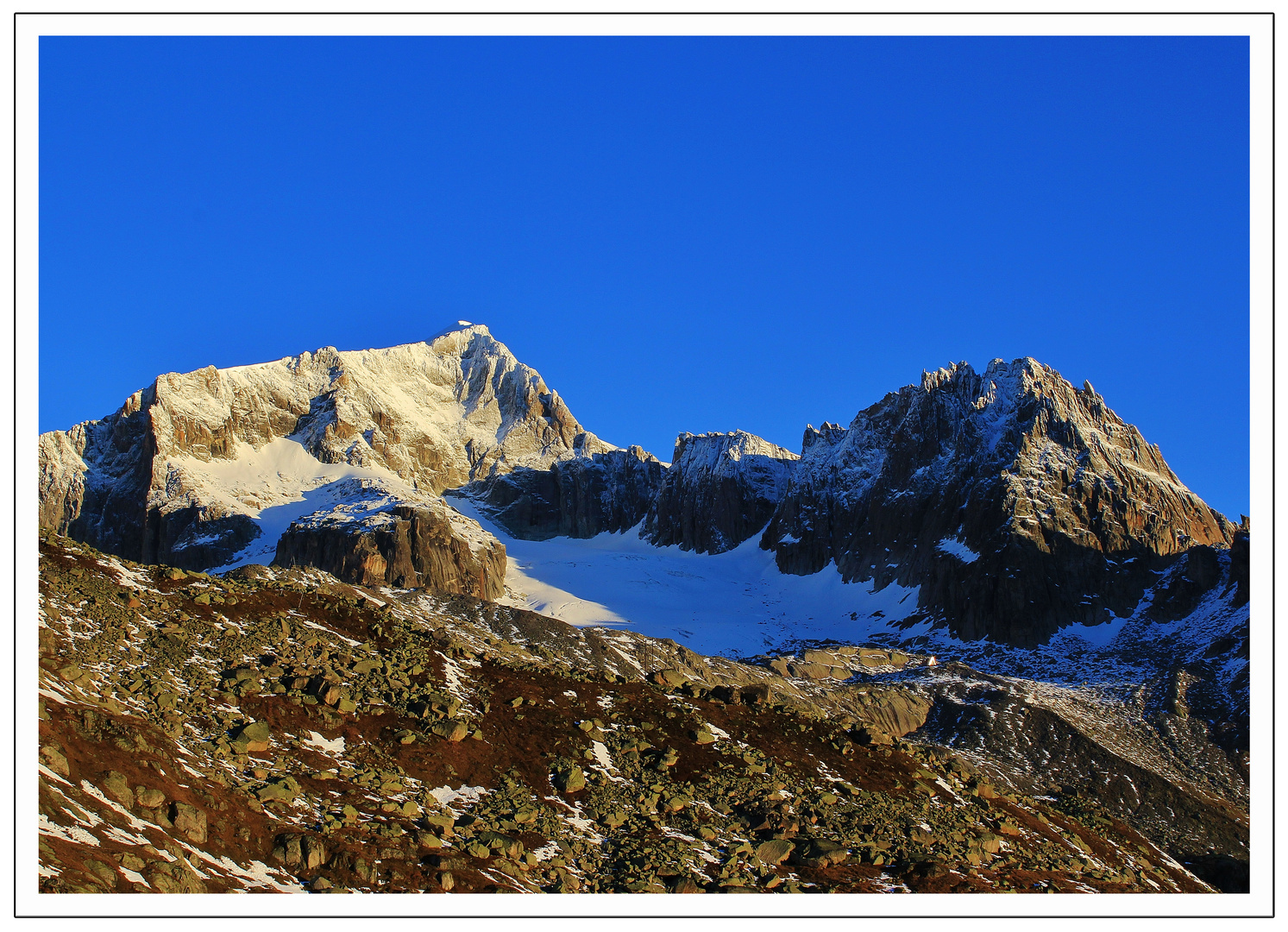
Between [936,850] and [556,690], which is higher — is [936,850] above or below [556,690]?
below

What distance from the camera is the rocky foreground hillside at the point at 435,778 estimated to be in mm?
27562

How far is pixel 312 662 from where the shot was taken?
139ft

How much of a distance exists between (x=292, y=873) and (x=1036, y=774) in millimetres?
102882

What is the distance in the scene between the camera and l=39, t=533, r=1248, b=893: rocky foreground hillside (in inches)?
1085

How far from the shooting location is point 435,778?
35594mm
